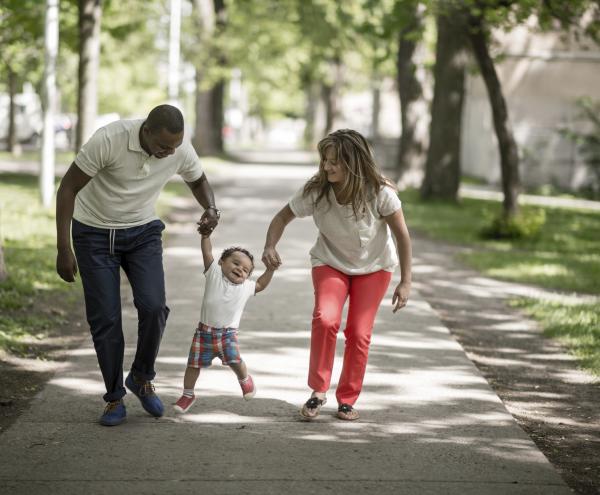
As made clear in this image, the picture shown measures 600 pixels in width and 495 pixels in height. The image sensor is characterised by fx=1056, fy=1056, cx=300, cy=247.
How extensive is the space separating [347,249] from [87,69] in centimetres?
1325

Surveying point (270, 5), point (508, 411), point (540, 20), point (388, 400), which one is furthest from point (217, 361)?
point (270, 5)

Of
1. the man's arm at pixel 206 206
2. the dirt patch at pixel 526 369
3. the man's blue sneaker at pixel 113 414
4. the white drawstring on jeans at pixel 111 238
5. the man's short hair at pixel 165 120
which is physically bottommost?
the dirt patch at pixel 526 369

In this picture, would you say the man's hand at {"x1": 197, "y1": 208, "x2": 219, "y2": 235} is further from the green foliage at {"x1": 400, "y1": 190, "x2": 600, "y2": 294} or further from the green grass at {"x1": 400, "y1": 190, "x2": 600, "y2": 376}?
the green foliage at {"x1": 400, "y1": 190, "x2": 600, "y2": 294}

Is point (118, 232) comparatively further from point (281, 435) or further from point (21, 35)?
point (21, 35)

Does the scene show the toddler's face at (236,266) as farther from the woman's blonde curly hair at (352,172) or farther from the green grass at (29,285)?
the green grass at (29,285)

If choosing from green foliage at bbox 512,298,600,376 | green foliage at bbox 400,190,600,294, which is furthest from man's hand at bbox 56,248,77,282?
green foliage at bbox 400,190,600,294

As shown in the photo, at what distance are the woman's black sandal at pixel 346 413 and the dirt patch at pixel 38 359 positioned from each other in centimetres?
182

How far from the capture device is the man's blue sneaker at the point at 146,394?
19.1ft

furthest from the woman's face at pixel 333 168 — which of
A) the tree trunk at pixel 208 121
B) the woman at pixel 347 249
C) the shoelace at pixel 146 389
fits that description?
the tree trunk at pixel 208 121

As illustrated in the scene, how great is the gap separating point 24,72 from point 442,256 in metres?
23.3

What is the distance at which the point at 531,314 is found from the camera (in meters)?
9.91

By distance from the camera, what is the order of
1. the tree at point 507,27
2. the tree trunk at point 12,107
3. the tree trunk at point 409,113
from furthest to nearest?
the tree trunk at point 12,107
the tree trunk at point 409,113
the tree at point 507,27

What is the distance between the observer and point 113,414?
18.7 ft

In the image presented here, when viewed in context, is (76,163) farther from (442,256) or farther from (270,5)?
(270,5)
